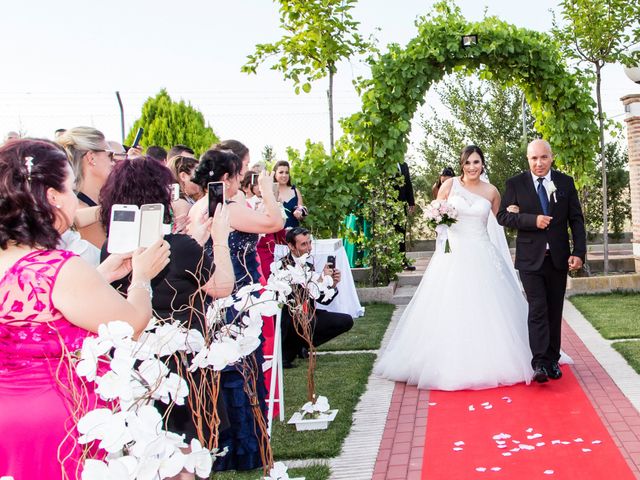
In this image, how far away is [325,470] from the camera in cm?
493

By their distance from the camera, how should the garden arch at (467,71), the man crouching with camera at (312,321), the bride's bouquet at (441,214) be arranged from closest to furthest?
the man crouching with camera at (312,321)
the bride's bouquet at (441,214)
the garden arch at (467,71)

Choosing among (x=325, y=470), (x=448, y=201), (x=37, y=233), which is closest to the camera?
(x=37, y=233)

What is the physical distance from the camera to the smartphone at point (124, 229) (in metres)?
2.96

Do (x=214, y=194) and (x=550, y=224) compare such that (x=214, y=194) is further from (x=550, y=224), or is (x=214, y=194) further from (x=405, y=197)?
(x=405, y=197)

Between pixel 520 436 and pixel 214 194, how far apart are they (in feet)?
8.95

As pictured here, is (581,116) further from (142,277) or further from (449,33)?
(142,277)

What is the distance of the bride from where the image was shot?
6.92 metres

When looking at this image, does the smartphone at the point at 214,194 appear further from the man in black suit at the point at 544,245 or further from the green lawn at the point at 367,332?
the green lawn at the point at 367,332

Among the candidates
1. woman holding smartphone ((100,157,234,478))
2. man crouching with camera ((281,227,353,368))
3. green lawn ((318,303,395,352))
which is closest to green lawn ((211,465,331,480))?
woman holding smartphone ((100,157,234,478))

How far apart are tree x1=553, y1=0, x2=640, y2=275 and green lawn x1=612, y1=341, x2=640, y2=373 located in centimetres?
465

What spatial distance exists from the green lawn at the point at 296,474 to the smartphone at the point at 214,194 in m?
1.71

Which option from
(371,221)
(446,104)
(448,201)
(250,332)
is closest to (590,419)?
(448,201)

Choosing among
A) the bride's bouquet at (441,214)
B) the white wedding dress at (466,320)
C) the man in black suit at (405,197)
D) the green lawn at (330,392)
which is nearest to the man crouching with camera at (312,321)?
the green lawn at (330,392)

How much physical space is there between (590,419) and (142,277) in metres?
4.00
